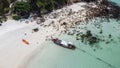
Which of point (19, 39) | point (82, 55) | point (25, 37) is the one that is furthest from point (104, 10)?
point (19, 39)

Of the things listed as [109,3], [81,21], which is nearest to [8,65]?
[81,21]

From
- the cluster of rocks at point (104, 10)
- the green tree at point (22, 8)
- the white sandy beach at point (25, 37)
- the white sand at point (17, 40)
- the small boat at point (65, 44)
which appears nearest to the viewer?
the white sand at point (17, 40)

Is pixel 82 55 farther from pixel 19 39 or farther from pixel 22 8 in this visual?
pixel 22 8

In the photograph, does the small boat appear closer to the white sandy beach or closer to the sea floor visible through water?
the sea floor visible through water

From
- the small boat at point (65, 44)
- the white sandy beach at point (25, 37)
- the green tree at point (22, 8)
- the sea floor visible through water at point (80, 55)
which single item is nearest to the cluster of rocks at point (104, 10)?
the white sandy beach at point (25, 37)

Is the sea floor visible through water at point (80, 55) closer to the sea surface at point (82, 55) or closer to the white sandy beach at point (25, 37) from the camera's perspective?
the sea surface at point (82, 55)

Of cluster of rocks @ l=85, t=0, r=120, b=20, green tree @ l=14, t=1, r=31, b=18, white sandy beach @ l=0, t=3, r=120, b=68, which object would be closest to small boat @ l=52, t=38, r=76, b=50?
white sandy beach @ l=0, t=3, r=120, b=68

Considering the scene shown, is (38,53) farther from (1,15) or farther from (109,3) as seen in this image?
(109,3)
